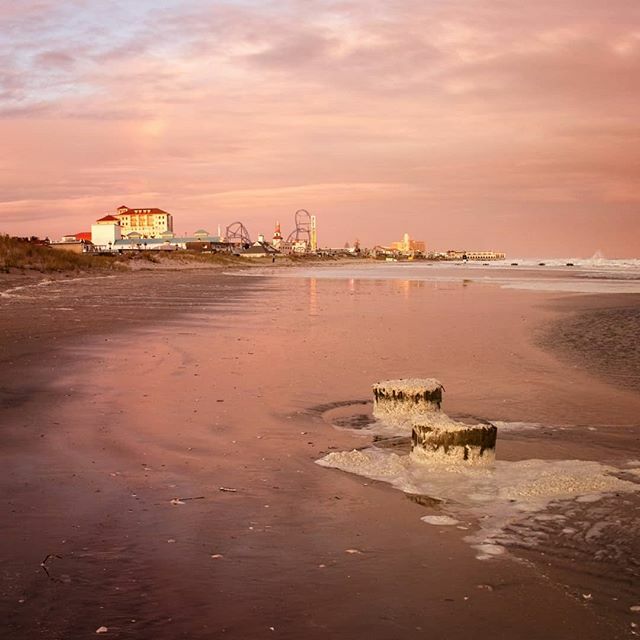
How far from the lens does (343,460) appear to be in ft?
27.4

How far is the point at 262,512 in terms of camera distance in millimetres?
6691

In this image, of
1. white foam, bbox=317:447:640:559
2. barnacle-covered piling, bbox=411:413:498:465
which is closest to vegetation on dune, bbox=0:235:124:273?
white foam, bbox=317:447:640:559

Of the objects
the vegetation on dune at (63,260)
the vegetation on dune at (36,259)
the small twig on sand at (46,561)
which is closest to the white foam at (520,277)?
the vegetation on dune at (63,260)

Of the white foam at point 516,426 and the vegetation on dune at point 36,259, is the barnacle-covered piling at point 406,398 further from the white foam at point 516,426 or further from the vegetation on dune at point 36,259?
the vegetation on dune at point 36,259

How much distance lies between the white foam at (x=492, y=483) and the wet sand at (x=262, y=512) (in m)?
0.28

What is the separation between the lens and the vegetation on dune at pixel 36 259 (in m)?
60.6

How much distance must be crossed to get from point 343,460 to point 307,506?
151 cm

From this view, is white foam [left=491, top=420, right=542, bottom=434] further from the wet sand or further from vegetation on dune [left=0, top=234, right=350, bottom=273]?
vegetation on dune [left=0, top=234, right=350, bottom=273]

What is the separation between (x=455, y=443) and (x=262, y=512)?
2452 millimetres

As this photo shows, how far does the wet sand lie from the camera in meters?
4.76

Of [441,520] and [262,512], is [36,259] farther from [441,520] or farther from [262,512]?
[441,520]

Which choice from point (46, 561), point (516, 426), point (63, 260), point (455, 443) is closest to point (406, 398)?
point (516, 426)

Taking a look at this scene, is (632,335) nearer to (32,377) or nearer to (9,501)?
(32,377)

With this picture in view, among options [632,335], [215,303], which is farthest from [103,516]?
[215,303]
